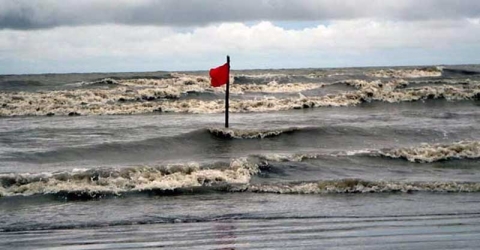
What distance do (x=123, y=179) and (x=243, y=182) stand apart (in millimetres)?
2447

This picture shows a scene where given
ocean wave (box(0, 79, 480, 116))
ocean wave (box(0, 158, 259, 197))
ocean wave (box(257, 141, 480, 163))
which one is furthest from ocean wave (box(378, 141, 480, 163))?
ocean wave (box(0, 79, 480, 116))

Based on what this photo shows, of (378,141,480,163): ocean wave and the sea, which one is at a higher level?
(378,141,480,163): ocean wave

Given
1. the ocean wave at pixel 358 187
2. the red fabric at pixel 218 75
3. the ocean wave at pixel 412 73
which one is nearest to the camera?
the ocean wave at pixel 358 187

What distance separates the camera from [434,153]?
50.0 ft

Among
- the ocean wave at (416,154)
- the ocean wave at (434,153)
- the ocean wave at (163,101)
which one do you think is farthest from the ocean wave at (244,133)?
the ocean wave at (163,101)

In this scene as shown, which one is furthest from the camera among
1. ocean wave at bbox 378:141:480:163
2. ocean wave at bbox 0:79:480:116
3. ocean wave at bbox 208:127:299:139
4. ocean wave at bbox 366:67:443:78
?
ocean wave at bbox 366:67:443:78

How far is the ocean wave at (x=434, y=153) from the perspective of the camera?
15.0 m

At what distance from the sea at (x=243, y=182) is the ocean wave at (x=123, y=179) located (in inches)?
1.2

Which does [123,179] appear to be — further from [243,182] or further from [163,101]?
[163,101]

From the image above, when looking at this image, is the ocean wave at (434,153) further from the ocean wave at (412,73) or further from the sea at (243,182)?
the ocean wave at (412,73)

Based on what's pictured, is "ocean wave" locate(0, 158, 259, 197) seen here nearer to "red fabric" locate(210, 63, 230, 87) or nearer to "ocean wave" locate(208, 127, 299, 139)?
"red fabric" locate(210, 63, 230, 87)

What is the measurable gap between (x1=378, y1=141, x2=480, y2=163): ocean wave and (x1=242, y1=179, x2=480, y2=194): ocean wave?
3.21m

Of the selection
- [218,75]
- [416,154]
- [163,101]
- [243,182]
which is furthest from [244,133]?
[163,101]

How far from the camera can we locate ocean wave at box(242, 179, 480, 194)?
11.5 m
